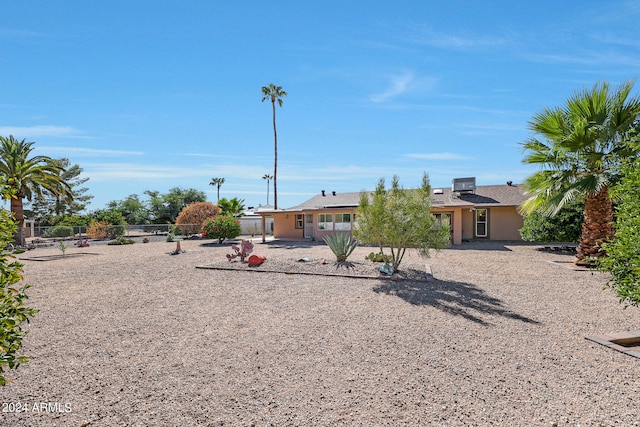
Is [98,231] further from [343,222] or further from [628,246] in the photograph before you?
[628,246]

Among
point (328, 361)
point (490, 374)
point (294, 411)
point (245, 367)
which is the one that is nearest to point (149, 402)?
point (245, 367)

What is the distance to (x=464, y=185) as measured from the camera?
25.1 m

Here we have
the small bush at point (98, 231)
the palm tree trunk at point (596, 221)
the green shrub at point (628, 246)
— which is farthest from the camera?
the small bush at point (98, 231)

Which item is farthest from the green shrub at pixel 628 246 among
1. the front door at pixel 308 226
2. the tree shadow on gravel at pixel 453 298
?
the front door at pixel 308 226

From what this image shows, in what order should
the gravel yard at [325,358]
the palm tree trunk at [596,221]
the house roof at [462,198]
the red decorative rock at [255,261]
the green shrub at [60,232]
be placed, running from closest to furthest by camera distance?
1. the gravel yard at [325,358]
2. the palm tree trunk at [596,221]
3. the red decorative rock at [255,261]
4. the house roof at [462,198]
5. the green shrub at [60,232]

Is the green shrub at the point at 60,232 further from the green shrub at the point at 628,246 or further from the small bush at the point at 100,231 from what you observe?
the green shrub at the point at 628,246

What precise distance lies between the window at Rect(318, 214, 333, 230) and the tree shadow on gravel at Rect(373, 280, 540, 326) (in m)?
15.6

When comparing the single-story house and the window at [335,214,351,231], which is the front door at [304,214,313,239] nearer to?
the single-story house

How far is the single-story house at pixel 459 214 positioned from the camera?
21.7m

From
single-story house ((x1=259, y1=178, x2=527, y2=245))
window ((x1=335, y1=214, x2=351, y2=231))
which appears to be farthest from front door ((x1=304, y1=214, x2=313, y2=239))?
window ((x1=335, y1=214, x2=351, y2=231))

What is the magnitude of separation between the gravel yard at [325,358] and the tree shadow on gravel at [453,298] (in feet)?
0.14

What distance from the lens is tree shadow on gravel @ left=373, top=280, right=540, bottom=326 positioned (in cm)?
663

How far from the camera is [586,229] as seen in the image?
12078 millimetres

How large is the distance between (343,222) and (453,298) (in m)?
16.8
